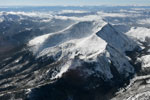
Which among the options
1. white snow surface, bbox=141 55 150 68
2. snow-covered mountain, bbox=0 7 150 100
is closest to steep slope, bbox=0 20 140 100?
snow-covered mountain, bbox=0 7 150 100

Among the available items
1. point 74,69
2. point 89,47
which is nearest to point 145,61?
point 89,47

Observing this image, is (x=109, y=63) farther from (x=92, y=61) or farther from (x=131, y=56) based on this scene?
(x=131, y=56)

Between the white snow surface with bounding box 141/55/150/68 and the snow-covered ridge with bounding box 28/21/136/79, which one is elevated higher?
the snow-covered ridge with bounding box 28/21/136/79

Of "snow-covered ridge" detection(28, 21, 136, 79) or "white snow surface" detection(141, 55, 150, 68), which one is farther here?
"white snow surface" detection(141, 55, 150, 68)

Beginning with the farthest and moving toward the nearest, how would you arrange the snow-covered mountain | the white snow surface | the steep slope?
the white snow surface, the steep slope, the snow-covered mountain

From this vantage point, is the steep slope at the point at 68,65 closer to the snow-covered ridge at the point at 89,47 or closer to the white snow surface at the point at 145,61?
the snow-covered ridge at the point at 89,47

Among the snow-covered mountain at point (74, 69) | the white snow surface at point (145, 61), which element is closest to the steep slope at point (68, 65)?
the snow-covered mountain at point (74, 69)

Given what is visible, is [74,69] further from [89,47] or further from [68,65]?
[89,47]

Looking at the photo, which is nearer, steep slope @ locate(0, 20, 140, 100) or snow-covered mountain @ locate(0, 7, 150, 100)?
snow-covered mountain @ locate(0, 7, 150, 100)

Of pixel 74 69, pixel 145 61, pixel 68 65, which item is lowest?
pixel 145 61

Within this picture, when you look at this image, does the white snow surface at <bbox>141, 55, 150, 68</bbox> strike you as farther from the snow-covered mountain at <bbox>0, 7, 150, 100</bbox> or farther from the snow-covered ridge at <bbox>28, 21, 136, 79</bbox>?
the snow-covered ridge at <bbox>28, 21, 136, 79</bbox>

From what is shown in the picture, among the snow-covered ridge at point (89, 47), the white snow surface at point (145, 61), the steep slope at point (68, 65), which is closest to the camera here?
the steep slope at point (68, 65)

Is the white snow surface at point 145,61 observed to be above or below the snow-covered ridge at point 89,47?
below

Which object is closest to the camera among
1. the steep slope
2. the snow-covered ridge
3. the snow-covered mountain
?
the snow-covered mountain
